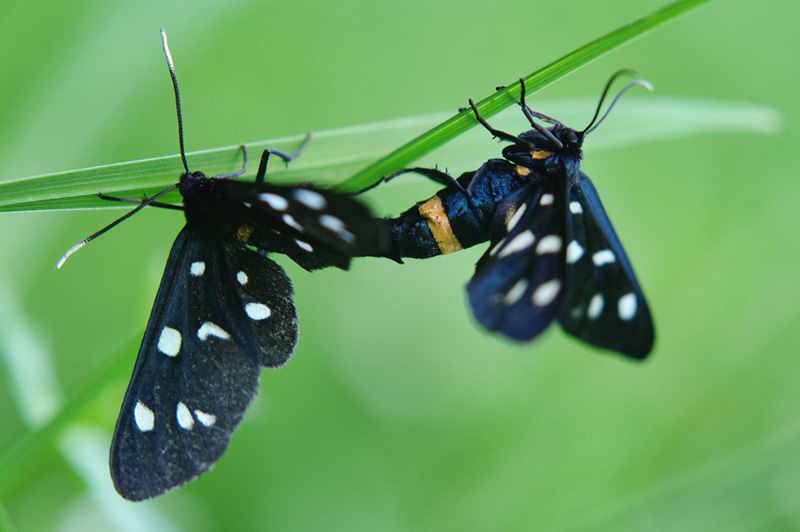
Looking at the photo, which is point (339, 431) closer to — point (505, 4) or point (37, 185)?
point (37, 185)

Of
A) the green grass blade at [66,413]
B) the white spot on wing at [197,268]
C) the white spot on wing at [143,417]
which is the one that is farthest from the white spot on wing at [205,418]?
the white spot on wing at [197,268]

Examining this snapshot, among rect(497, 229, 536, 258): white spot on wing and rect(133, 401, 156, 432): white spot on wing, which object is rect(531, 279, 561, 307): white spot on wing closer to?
rect(497, 229, 536, 258): white spot on wing

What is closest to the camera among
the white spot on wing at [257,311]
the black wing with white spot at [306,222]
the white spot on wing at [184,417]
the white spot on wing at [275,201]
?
the black wing with white spot at [306,222]

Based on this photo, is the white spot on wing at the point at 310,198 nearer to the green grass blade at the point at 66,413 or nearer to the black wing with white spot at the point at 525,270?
the black wing with white spot at the point at 525,270

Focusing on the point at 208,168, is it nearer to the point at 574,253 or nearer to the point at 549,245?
the point at 549,245

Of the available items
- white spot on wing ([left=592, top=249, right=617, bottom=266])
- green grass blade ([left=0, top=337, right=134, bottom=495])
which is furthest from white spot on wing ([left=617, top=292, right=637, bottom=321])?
green grass blade ([left=0, top=337, right=134, bottom=495])
